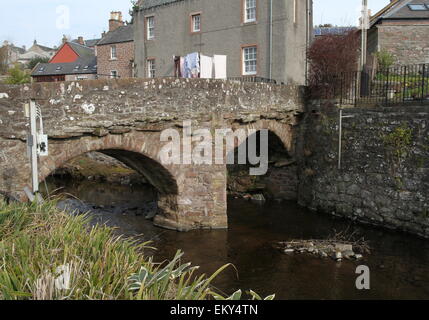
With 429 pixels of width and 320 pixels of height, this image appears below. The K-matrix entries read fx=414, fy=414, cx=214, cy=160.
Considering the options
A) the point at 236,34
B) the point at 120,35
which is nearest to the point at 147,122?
the point at 236,34

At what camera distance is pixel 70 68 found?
4078cm

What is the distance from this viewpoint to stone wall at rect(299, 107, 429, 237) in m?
12.0

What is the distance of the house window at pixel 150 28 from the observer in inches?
1012

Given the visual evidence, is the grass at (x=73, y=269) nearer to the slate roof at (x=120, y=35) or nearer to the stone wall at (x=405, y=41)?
the stone wall at (x=405, y=41)

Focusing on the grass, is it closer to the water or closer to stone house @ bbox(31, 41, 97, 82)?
the water

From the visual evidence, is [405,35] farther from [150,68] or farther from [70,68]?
[70,68]

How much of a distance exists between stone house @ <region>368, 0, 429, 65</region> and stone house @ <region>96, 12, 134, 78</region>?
17407mm

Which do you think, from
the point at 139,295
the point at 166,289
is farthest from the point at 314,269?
the point at 139,295

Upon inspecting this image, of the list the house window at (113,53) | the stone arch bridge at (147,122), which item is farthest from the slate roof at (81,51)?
the stone arch bridge at (147,122)

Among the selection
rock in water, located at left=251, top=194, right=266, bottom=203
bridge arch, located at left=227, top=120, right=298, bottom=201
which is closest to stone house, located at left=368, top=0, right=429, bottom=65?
bridge arch, located at left=227, top=120, right=298, bottom=201

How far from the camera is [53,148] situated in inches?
382

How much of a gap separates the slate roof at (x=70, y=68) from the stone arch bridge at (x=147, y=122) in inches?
1081

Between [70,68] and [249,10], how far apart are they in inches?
1002
